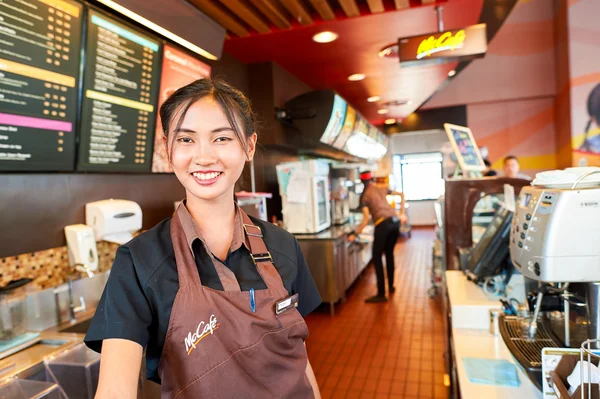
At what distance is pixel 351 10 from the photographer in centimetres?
325

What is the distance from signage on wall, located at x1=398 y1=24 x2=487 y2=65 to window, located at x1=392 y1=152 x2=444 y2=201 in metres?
9.25

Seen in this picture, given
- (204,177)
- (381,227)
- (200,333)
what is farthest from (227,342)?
(381,227)

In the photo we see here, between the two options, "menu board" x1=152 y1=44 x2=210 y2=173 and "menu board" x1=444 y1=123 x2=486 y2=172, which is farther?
"menu board" x1=444 y1=123 x2=486 y2=172

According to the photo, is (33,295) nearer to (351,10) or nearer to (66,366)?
(66,366)

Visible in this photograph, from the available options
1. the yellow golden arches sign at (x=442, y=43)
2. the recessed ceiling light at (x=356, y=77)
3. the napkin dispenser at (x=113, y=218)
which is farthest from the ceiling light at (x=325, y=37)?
the napkin dispenser at (x=113, y=218)

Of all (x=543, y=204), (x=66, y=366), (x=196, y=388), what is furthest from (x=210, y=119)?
(x=66, y=366)

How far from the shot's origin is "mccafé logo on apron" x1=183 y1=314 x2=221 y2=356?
0.90 metres

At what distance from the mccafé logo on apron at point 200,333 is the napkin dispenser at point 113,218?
183 centimetres

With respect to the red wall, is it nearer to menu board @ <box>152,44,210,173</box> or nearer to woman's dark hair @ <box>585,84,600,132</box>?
woman's dark hair @ <box>585,84,600,132</box>

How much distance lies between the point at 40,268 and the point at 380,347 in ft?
9.74

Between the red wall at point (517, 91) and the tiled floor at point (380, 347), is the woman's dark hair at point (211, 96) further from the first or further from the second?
the red wall at point (517, 91)

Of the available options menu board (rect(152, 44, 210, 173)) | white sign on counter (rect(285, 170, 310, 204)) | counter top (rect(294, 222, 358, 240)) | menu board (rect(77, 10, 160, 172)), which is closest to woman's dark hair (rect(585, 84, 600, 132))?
counter top (rect(294, 222, 358, 240))

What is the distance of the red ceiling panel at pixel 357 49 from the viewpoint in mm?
3627

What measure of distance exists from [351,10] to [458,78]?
27.8 feet
